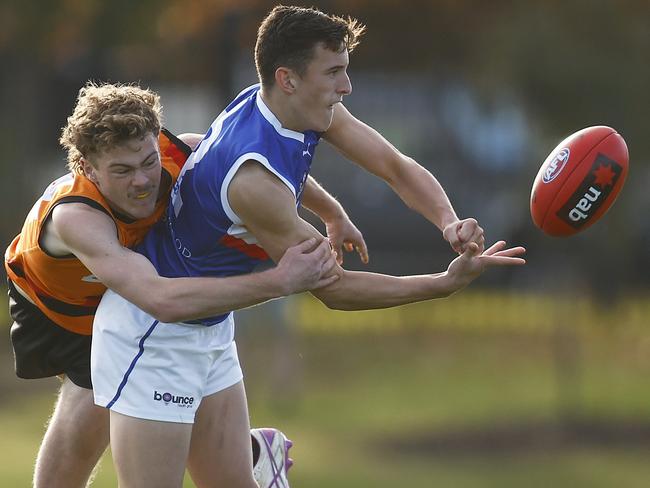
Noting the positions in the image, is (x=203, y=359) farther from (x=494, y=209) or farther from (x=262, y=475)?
(x=494, y=209)

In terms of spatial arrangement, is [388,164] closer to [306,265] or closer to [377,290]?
[377,290]

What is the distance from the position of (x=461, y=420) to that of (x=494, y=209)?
→ 240 inches

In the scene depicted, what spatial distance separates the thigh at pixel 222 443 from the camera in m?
5.73

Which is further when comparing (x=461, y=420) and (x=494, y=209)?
(x=494, y=209)

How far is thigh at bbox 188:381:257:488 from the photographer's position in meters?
5.73

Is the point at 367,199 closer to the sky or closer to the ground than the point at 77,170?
closer to the sky

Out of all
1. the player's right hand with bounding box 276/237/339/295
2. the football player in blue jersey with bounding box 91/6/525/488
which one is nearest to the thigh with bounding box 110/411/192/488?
the football player in blue jersey with bounding box 91/6/525/488

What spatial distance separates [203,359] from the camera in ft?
18.5

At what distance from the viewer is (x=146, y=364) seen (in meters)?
5.52

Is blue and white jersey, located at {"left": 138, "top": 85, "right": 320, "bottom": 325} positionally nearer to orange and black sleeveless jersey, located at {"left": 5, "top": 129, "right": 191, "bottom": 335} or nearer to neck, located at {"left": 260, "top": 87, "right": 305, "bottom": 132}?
neck, located at {"left": 260, "top": 87, "right": 305, "bottom": 132}

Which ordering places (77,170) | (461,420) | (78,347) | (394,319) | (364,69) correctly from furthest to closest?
(364,69) → (394,319) → (461,420) → (78,347) → (77,170)

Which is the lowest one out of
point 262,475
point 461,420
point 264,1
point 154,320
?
point 262,475

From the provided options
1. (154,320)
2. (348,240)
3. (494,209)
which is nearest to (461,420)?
(494,209)

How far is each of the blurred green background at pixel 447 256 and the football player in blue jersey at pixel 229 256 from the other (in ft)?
20.8
